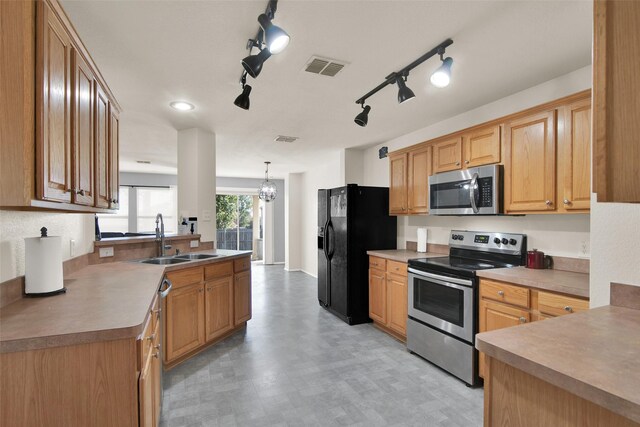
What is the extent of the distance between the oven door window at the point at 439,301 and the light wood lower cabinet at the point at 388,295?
269mm

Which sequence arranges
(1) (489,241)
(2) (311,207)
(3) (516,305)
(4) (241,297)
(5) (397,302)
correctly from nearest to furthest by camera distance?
(3) (516,305)
(1) (489,241)
(5) (397,302)
(4) (241,297)
(2) (311,207)

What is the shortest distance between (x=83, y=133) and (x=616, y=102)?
2.15 metres

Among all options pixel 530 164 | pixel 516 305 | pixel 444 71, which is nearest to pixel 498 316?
pixel 516 305

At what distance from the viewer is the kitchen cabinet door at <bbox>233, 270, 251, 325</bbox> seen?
349 centimetres

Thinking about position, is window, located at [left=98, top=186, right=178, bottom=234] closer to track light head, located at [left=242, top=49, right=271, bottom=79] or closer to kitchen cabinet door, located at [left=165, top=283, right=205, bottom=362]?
kitchen cabinet door, located at [left=165, top=283, right=205, bottom=362]

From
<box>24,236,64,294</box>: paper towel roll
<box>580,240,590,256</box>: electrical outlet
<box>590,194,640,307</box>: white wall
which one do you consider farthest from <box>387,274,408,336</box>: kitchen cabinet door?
<box>24,236,64,294</box>: paper towel roll

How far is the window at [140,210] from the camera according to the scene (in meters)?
7.33

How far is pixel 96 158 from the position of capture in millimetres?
1829

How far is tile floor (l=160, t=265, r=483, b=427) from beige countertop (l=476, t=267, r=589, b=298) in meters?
0.90

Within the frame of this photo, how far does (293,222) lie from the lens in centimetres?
764

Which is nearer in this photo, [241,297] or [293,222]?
[241,297]

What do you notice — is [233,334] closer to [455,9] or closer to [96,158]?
[96,158]

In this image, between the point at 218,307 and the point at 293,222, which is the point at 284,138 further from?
the point at 293,222

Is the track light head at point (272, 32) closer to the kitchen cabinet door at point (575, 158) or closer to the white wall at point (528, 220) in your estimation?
the kitchen cabinet door at point (575, 158)
